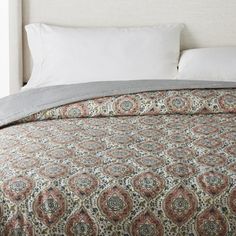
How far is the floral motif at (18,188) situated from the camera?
1570 millimetres

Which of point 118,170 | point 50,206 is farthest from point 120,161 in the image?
point 50,206

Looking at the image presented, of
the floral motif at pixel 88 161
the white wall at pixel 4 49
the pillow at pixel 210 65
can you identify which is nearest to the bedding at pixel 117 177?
the floral motif at pixel 88 161

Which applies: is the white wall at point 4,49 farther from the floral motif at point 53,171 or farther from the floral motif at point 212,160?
the floral motif at point 212,160

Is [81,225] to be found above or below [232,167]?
below

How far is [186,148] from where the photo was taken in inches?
72.7

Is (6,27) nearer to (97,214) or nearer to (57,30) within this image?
(57,30)

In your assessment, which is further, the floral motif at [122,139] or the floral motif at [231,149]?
the floral motif at [122,139]

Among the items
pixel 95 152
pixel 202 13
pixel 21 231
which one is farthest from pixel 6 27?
pixel 21 231

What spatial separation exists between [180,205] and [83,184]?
281 millimetres

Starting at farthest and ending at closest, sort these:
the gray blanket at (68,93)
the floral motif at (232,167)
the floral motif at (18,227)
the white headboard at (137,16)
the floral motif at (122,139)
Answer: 1. the white headboard at (137,16)
2. the gray blanket at (68,93)
3. the floral motif at (122,139)
4. the floral motif at (232,167)
5. the floral motif at (18,227)

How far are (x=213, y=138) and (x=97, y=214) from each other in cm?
61

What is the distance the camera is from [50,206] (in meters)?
1.55

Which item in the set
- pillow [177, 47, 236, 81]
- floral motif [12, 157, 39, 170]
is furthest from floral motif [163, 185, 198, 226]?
pillow [177, 47, 236, 81]

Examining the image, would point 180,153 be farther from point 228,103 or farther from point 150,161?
point 228,103
